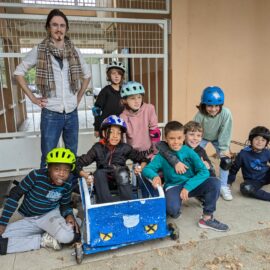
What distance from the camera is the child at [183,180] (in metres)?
2.60

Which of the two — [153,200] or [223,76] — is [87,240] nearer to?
[153,200]

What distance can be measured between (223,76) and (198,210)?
100 inches

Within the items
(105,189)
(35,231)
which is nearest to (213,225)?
(105,189)

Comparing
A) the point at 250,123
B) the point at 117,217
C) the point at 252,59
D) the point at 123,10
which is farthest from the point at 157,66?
the point at 117,217

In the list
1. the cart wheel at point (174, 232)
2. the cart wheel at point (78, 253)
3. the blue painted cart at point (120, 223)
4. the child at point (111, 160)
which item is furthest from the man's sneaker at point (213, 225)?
the cart wheel at point (78, 253)

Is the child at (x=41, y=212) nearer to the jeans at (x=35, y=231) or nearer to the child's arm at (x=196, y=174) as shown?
the jeans at (x=35, y=231)

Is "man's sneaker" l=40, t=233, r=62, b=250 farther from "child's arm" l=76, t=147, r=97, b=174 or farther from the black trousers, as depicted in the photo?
"child's arm" l=76, t=147, r=97, b=174

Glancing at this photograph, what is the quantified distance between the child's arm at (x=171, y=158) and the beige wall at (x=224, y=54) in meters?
1.91

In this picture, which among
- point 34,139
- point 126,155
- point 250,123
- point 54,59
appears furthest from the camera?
point 250,123

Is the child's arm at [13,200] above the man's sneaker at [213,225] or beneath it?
above

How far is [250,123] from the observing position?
5078 millimetres

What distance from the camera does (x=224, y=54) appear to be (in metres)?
4.65

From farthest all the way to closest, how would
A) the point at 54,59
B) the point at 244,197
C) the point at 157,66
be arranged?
1. the point at 157,66
2. the point at 244,197
3. the point at 54,59

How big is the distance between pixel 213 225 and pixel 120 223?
3.07 ft
